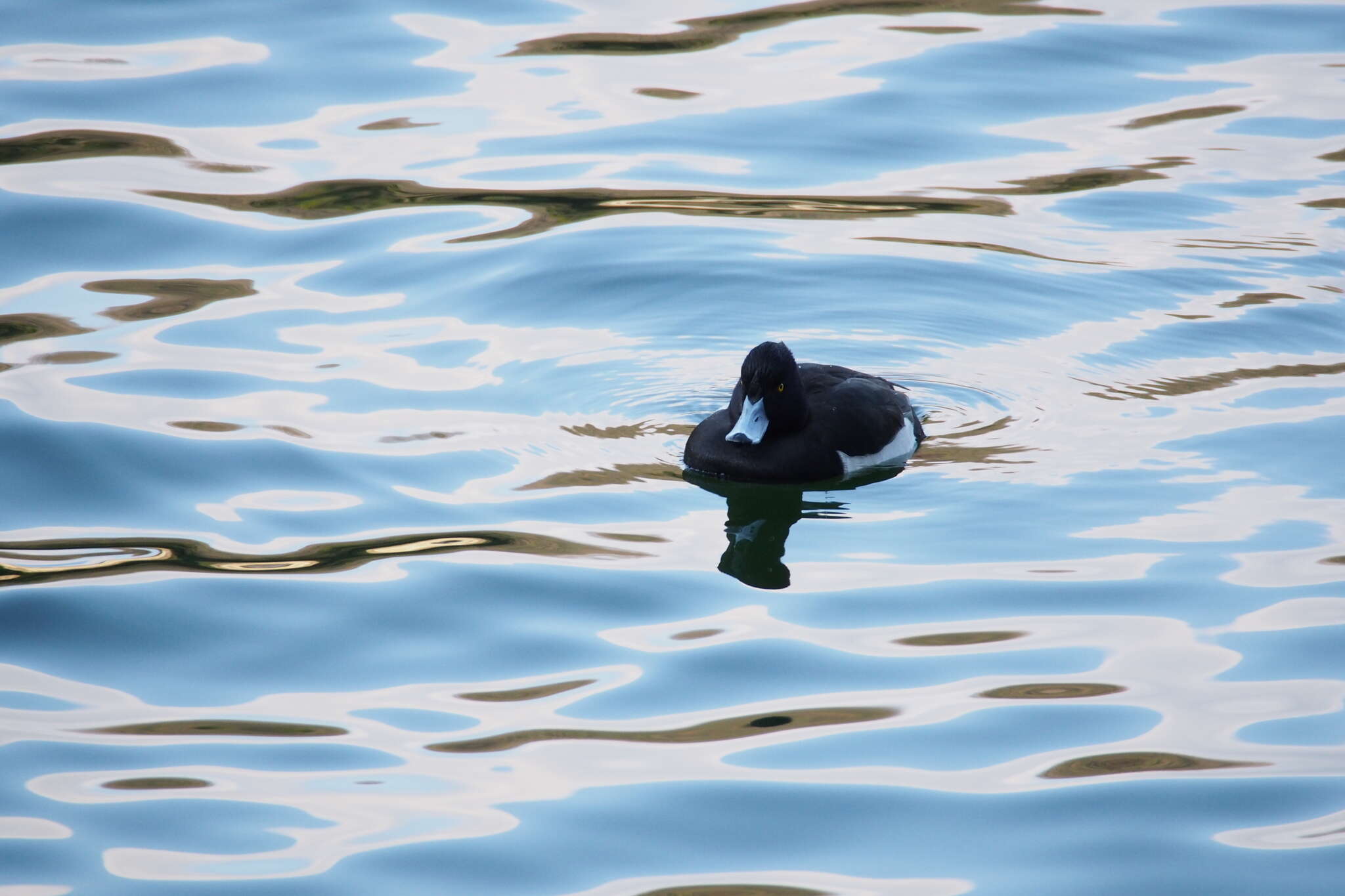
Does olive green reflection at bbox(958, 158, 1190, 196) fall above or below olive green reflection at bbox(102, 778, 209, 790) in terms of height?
above

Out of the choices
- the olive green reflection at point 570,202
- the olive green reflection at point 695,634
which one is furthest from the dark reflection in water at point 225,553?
the olive green reflection at point 570,202

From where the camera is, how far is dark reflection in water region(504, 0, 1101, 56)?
1675 cm

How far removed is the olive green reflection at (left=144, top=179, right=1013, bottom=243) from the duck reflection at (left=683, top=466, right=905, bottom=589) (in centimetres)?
427

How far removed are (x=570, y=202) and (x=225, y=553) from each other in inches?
237

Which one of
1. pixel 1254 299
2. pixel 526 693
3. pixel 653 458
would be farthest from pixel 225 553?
pixel 1254 299

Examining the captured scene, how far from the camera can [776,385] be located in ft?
31.6

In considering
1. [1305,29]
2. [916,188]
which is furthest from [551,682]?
[1305,29]

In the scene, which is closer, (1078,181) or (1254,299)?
(1254,299)

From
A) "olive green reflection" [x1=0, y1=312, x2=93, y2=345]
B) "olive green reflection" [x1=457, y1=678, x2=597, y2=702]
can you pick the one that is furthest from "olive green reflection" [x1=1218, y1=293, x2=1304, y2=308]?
"olive green reflection" [x1=0, y1=312, x2=93, y2=345]

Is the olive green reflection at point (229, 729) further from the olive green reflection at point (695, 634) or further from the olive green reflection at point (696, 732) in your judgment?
the olive green reflection at point (695, 634)

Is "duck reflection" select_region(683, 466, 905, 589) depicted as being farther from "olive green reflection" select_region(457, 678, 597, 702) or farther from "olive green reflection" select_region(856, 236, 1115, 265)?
"olive green reflection" select_region(856, 236, 1115, 265)

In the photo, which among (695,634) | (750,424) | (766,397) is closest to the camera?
(695,634)

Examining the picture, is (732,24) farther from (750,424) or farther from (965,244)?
(750,424)

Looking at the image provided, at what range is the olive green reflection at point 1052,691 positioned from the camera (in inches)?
275
